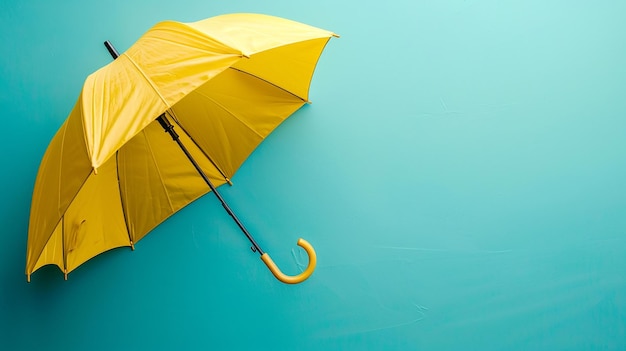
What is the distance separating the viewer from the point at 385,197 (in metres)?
1.80

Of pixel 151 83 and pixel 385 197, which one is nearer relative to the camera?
pixel 151 83

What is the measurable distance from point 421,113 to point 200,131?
2.37 feet

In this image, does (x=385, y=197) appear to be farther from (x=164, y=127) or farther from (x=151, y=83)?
(x=151, y=83)

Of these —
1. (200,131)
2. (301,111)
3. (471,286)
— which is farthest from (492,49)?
(200,131)

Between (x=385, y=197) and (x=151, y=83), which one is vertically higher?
(x=151, y=83)

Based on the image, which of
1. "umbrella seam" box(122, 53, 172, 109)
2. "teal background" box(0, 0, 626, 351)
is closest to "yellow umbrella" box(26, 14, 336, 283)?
"umbrella seam" box(122, 53, 172, 109)

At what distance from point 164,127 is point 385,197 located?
2.44ft

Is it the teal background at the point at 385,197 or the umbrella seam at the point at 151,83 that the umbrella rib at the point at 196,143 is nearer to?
the teal background at the point at 385,197

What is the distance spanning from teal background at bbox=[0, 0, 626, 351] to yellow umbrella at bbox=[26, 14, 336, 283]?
4.7 inches

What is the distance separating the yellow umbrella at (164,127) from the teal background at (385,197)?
0.12 metres

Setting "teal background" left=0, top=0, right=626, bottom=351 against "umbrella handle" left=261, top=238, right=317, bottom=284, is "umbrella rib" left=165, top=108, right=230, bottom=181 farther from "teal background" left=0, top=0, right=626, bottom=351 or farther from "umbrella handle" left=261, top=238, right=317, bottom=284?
"umbrella handle" left=261, top=238, right=317, bottom=284

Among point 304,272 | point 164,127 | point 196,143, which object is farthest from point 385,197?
point 164,127

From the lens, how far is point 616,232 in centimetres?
174

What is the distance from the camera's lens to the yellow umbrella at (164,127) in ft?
3.90
